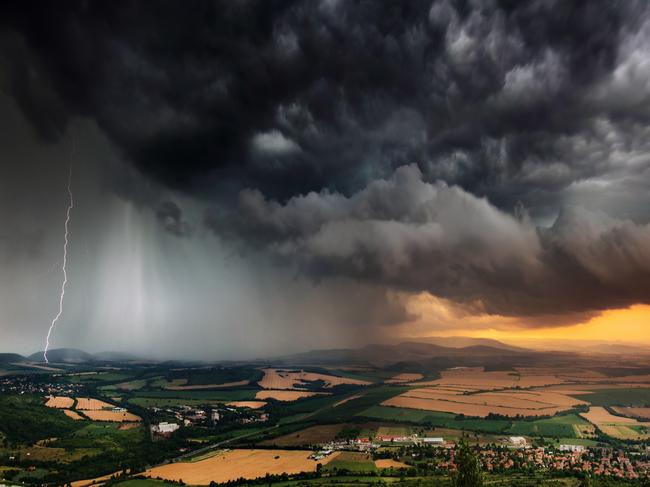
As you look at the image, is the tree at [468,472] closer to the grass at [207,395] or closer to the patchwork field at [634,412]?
the patchwork field at [634,412]

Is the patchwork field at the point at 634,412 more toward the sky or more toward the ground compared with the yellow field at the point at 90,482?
more toward the sky

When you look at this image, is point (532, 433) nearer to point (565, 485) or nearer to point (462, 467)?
point (565, 485)

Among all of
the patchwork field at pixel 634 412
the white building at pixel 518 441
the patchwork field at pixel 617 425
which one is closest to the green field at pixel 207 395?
the white building at pixel 518 441

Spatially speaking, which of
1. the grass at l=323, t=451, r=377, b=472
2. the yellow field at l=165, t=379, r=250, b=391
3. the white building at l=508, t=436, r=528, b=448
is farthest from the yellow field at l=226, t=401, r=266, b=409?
the white building at l=508, t=436, r=528, b=448

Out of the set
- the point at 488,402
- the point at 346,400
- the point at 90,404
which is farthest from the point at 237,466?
the point at 488,402

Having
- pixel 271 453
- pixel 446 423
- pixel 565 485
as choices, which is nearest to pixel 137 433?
pixel 271 453
